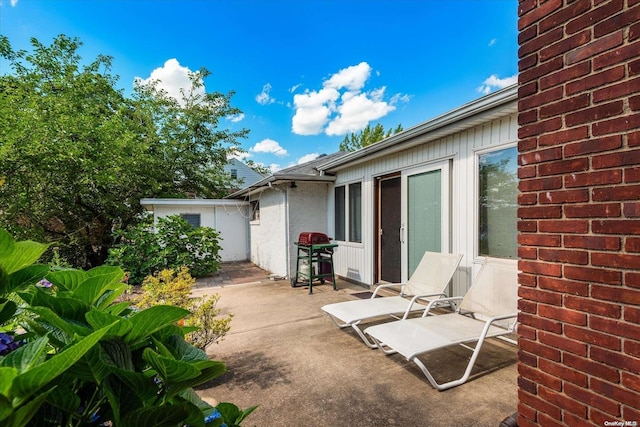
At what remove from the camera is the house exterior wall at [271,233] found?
7.46 m

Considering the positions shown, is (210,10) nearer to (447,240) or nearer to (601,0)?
(447,240)

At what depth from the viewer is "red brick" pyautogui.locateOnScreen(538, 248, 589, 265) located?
136cm

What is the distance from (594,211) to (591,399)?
2.79 feet

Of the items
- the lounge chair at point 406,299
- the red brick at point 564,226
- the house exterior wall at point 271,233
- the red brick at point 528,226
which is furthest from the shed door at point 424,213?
the house exterior wall at point 271,233

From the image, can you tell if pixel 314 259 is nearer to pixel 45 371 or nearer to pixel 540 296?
pixel 540 296

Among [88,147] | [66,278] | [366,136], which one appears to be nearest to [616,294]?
[66,278]

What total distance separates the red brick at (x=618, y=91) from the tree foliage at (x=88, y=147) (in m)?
9.88

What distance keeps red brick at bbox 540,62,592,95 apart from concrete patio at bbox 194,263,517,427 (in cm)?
225

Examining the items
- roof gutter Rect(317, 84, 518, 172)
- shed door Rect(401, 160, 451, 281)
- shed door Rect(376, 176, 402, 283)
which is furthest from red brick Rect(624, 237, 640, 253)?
shed door Rect(376, 176, 402, 283)

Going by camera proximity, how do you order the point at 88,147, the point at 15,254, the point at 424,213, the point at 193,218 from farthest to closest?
the point at 193,218 < the point at 88,147 < the point at 424,213 < the point at 15,254

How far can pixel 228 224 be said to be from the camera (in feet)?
36.7

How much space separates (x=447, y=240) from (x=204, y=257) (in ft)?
21.4

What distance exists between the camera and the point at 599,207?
1.31 metres

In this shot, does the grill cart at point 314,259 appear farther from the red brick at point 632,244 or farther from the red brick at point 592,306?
the red brick at point 632,244
